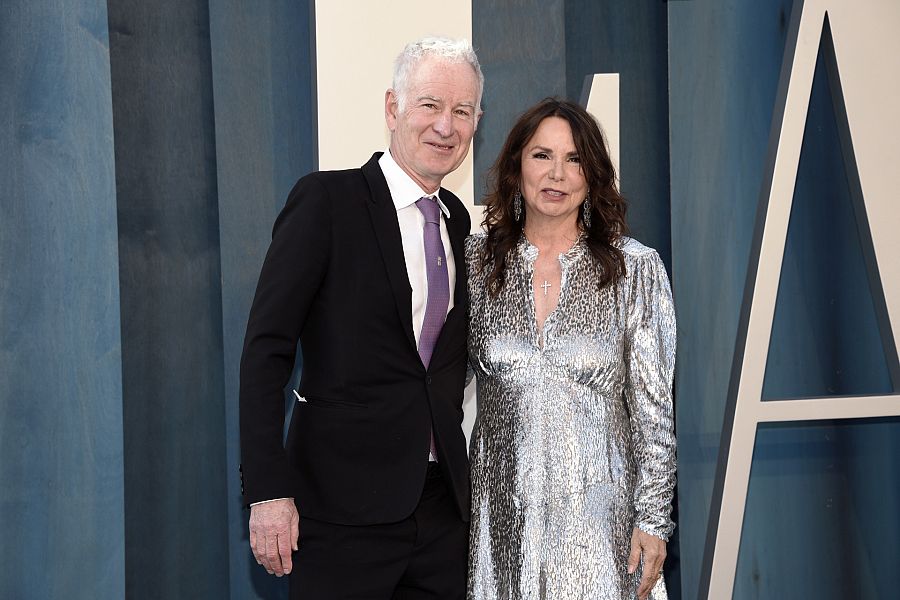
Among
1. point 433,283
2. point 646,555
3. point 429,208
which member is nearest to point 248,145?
point 429,208

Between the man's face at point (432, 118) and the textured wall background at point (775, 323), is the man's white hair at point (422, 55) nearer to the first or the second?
the man's face at point (432, 118)

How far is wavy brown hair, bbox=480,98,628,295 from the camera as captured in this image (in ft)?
5.75

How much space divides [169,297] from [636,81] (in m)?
1.45

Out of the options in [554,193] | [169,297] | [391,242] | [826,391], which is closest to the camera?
[391,242]

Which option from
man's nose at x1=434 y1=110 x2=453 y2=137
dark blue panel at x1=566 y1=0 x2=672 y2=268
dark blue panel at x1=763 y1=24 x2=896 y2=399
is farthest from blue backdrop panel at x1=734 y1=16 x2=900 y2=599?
man's nose at x1=434 y1=110 x2=453 y2=137

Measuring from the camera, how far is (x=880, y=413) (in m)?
2.16

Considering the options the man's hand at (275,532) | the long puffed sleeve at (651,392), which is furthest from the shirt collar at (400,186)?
the man's hand at (275,532)

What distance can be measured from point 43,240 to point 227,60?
0.66m

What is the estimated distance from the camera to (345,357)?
1.61 meters

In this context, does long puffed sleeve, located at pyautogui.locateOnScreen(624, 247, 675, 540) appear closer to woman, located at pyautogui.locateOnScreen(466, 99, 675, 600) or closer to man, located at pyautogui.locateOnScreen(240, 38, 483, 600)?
woman, located at pyautogui.locateOnScreen(466, 99, 675, 600)

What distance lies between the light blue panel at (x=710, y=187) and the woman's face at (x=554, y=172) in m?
0.75

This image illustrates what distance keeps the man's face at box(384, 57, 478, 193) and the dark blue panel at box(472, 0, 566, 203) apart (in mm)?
656

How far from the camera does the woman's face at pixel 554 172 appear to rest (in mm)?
1751

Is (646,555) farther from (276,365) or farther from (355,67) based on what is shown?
(355,67)
